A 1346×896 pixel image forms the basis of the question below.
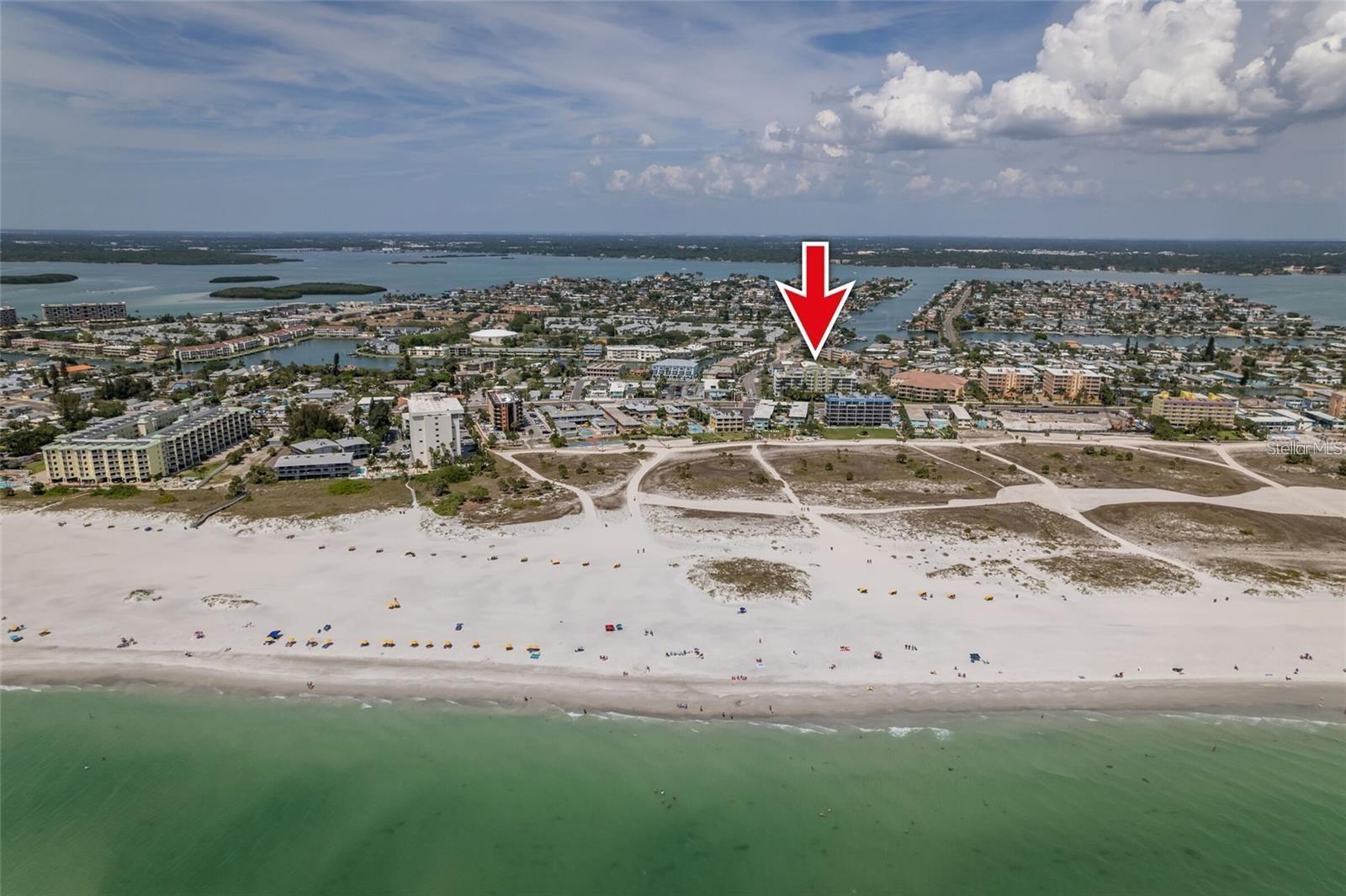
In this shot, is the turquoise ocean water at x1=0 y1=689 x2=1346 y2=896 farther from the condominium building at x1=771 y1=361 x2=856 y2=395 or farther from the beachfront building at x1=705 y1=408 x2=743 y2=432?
the condominium building at x1=771 y1=361 x2=856 y2=395

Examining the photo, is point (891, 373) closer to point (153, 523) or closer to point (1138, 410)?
point (1138, 410)

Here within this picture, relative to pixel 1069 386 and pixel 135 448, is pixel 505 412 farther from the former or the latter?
pixel 1069 386

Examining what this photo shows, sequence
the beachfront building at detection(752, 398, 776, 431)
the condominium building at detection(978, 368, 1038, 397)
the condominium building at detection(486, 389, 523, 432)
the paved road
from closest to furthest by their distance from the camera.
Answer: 1. the condominium building at detection(486, 389, 523, 432)
2. the beachfront building at detection(752, 398, 776, 431)
3. the condominium building at detection(978, 368, 1038, 397)
4. the paved road

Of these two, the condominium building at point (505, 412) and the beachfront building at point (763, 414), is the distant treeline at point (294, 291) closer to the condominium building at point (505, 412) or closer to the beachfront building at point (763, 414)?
the condominium building at point (505, 412)

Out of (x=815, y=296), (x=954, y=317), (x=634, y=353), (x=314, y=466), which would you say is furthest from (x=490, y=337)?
(x=815, y=296)

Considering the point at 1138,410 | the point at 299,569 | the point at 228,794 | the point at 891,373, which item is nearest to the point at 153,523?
the point at 299,569

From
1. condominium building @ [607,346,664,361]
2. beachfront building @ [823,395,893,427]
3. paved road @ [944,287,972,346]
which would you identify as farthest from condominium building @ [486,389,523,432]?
paved road @ [944,287,972,346]

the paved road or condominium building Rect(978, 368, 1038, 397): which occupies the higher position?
the paved road
